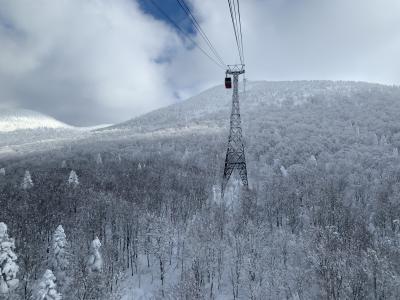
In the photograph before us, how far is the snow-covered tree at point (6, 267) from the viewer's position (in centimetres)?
4384

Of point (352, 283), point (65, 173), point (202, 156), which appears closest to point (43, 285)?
point (352, 283)

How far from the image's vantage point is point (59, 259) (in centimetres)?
5006

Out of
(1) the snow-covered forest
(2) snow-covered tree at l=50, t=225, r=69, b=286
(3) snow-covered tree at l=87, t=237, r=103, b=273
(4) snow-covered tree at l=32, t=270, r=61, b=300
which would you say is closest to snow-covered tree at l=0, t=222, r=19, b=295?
(1) the snow-covered forest

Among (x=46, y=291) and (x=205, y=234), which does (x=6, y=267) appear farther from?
(x=205, y=234)

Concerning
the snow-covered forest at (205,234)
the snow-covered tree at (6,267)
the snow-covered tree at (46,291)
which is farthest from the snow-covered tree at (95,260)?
the snow-covered tree at (46,291)

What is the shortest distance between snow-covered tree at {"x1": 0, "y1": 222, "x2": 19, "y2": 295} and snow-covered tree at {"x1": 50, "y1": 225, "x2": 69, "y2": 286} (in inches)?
234

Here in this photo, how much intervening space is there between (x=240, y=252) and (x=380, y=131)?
127951 mm

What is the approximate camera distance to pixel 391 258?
52.6 metres

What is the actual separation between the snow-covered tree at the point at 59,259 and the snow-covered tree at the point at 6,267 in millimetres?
5937

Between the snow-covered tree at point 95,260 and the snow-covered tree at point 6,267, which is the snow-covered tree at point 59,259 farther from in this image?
the snow-covered tree at point 6,267

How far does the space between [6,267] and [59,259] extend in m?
7.57

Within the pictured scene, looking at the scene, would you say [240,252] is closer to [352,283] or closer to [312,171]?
[352,283]

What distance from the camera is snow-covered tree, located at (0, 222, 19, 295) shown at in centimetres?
4384

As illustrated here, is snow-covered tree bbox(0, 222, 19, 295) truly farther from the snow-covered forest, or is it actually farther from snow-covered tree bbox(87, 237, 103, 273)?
snow-covered tree bbox(87, 237, 103, 273)
